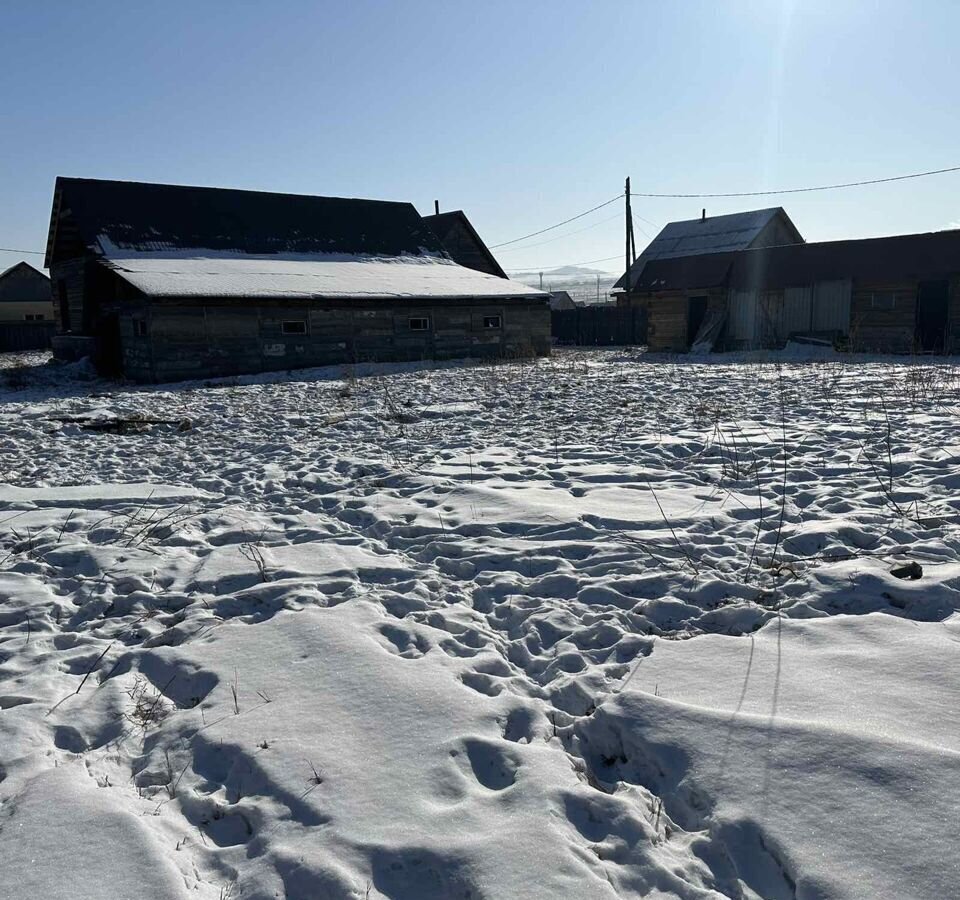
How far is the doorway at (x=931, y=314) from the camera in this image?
22.1 meters

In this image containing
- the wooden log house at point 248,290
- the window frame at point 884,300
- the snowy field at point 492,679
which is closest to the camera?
the snowy field at point 492,679

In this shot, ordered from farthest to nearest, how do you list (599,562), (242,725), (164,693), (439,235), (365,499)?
1. (439,235)
2. (365,499)
3. (599,562)
4. (164,693)
5. (242,725)

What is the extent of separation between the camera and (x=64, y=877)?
2197 millimetres

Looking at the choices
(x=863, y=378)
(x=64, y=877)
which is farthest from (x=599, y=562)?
(x=863, y=378)

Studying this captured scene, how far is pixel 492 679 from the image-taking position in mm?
3316

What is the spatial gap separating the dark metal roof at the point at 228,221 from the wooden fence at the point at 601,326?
10263 millimetres

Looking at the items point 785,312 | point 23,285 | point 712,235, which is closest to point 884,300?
point 785,312

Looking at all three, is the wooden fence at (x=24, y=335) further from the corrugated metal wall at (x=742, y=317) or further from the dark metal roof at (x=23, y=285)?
the corrugated metal wall at (x=742, y=317)

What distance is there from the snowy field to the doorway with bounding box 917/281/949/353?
18005 mm

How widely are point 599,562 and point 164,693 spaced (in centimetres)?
258

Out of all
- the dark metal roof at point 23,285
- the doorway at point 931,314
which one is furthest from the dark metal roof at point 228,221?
the dark metal roof at point 23,285

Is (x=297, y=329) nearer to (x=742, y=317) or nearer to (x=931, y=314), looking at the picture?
(x=742, y=317)

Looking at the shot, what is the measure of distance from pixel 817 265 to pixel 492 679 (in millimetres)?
24548

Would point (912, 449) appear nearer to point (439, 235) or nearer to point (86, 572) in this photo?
point (86, 572)
